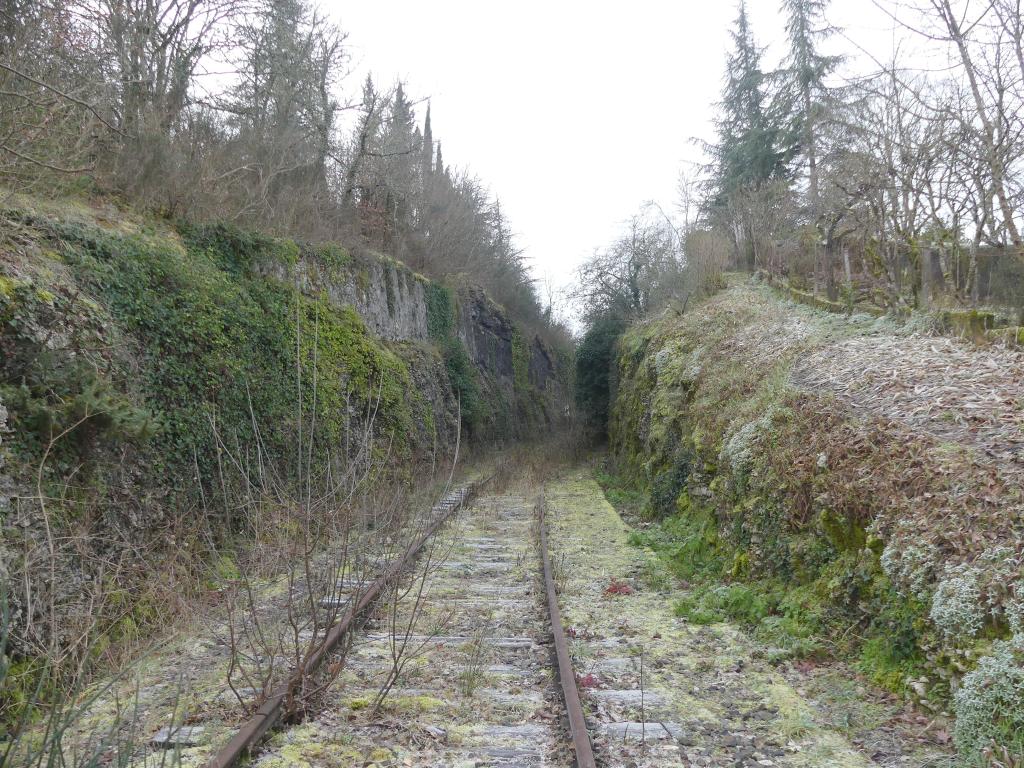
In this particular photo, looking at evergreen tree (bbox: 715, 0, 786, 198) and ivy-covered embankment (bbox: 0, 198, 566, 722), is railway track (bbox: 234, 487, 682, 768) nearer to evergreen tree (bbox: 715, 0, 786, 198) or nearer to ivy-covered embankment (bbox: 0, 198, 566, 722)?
ivy-covered embankment (bbox: 0, 198, 566, 722)

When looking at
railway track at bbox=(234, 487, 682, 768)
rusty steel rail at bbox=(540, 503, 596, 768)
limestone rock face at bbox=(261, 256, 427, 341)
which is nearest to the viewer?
rusty steel rail at bbox=(540, 503, 596, 768)

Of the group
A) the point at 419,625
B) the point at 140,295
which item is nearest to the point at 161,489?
the point at 140,295

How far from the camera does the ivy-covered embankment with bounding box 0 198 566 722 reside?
5.28 metres

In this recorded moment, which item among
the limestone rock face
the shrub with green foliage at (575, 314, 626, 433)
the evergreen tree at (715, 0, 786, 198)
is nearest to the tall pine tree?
the evergreen tree at (715, 0, 786, 198)

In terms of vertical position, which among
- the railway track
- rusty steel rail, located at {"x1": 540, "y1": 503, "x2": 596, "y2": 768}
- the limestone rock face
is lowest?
the railway track

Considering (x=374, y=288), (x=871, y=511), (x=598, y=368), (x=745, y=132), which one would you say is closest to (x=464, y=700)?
(x=871, y=511)

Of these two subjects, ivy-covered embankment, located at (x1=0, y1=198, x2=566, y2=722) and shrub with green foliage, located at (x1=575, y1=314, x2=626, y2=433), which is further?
shrub with green foliage, located at (x1=575, y1=314, x2=626, y2=433)

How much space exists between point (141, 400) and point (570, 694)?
5851 mm

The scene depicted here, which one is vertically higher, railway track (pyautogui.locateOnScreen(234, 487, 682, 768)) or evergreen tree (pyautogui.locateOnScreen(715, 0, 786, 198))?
evergreen tree (pyautogui.locateOnScreen(715, 0, 786, 198))

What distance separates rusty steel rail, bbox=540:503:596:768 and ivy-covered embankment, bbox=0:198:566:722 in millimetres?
2236

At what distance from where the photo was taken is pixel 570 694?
447 cm

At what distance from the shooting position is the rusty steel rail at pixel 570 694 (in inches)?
146

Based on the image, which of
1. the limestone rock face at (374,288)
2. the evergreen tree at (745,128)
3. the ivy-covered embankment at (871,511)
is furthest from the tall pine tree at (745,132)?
the ivy-covered embankment at (871,511)

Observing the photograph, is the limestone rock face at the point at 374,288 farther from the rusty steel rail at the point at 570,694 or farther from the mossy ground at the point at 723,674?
the rusty steel rail at the point at 570,694
